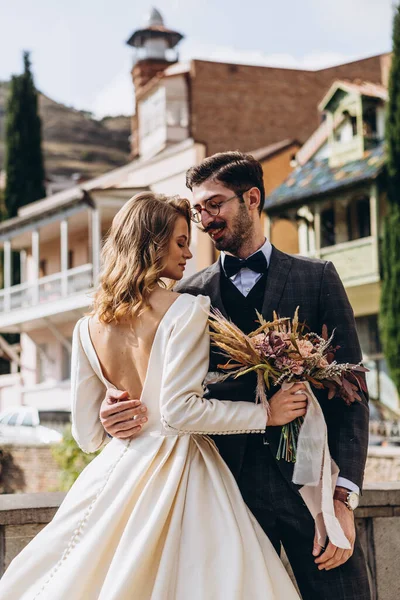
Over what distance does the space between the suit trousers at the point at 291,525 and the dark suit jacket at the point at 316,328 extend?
65 millimetres

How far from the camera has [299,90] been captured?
3569 cm

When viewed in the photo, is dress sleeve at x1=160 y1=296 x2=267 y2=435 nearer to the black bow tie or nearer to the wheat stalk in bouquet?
the wheat stalk in bouquet

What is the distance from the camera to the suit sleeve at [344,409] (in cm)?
341

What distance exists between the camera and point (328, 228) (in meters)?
25.2

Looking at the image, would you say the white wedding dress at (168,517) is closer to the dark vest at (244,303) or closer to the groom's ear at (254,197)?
the dark vest at (244,303)

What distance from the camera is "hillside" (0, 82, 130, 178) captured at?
83.4m

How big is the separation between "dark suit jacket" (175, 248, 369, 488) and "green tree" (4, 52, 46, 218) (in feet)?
124

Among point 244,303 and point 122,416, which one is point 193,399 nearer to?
point 122,416

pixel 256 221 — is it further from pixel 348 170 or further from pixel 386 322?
pixel 348 170

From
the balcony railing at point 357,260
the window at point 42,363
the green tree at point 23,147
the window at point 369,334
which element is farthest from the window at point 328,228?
the green tree at point 23,147

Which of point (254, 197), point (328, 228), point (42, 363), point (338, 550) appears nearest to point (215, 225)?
point (254, 197)

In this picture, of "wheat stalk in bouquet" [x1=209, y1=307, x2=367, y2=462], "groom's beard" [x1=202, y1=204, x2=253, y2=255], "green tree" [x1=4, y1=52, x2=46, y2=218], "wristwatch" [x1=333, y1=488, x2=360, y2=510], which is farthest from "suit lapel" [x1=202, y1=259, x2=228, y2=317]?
"green tree" [x1=4, y1=52, x2=46, y2=218]

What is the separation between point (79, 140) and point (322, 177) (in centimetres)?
6877

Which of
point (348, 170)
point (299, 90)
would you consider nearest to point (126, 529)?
point (348, 170)
